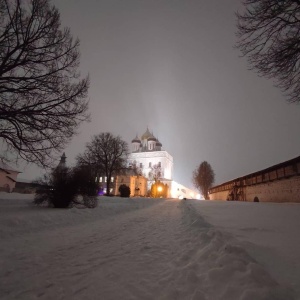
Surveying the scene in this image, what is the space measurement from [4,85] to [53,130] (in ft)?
8.31

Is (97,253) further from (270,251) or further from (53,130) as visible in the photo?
(53,130)

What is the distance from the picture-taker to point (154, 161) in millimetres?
98312

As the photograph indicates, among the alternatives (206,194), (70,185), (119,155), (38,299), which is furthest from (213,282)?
(206,194)

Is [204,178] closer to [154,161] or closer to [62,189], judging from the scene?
[154,161]

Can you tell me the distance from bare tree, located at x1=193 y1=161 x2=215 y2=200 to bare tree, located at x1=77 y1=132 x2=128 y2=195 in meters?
32.8

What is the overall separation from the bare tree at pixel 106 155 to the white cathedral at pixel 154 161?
162 feet

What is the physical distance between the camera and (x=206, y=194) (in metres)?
64.8

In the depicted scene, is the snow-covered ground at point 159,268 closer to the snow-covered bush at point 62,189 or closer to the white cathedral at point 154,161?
the snow-covered bush at point 62,189

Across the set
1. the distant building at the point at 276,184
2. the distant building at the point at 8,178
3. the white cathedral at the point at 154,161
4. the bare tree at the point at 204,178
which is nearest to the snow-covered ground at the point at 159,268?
the distant building at the point at 276,184

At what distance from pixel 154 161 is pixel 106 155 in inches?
2350

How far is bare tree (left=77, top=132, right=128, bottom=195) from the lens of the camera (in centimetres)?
3912

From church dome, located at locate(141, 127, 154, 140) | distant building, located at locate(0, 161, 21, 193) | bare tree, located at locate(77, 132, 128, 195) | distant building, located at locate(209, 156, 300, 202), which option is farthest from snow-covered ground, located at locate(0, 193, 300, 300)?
church dome, located at locate(141, 127, 154, 140)

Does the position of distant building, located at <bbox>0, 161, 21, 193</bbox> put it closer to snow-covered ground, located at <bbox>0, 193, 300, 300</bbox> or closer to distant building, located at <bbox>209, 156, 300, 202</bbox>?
distant building, located at <bbox>209, 156, 300, 202</bbox>

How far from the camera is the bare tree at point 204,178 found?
216 feet
